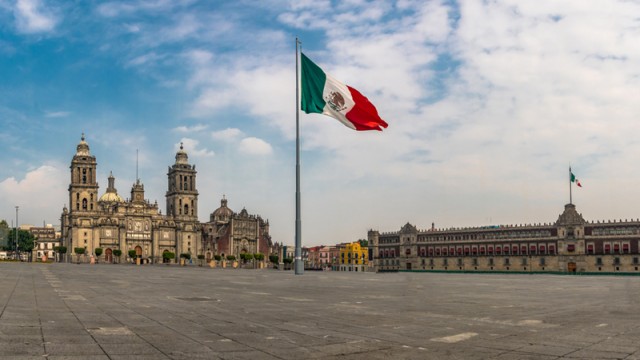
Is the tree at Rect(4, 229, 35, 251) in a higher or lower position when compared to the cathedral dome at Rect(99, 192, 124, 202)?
lower

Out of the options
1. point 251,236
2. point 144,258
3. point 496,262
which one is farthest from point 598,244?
point 144,258

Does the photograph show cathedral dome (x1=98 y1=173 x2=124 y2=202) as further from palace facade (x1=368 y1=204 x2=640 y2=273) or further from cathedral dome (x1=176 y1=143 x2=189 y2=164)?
palace facade (x1=368 y1=204 x2=640 y2=273)

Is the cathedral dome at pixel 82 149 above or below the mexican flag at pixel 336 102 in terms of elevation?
above

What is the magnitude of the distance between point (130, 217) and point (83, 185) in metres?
13.7

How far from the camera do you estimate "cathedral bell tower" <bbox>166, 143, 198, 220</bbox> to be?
15050cm

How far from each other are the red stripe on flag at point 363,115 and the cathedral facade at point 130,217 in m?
116

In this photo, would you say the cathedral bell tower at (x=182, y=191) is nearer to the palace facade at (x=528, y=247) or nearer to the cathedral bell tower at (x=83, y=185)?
→ the cathedral bell tower at (x=83, y=185)

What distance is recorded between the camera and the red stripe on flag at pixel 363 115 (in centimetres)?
2609

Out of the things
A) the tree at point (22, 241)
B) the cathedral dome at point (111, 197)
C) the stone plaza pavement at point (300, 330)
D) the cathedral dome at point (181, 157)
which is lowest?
the tree at point (22, 241)

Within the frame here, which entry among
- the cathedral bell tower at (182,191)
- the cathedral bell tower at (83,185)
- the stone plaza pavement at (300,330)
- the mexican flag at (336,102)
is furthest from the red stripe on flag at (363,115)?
the cathedral bell tower at (182,191)

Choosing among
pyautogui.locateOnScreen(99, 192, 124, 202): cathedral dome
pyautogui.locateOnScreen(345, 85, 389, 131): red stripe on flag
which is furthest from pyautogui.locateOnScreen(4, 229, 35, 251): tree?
pyautogui.locateOnScreen(345, 85, 389, 131): red stripe on flag

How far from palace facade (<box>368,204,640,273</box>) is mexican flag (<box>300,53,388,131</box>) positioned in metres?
110

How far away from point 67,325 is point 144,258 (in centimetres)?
13514

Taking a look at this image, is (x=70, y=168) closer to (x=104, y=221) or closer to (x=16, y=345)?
(x=104, y=221)
